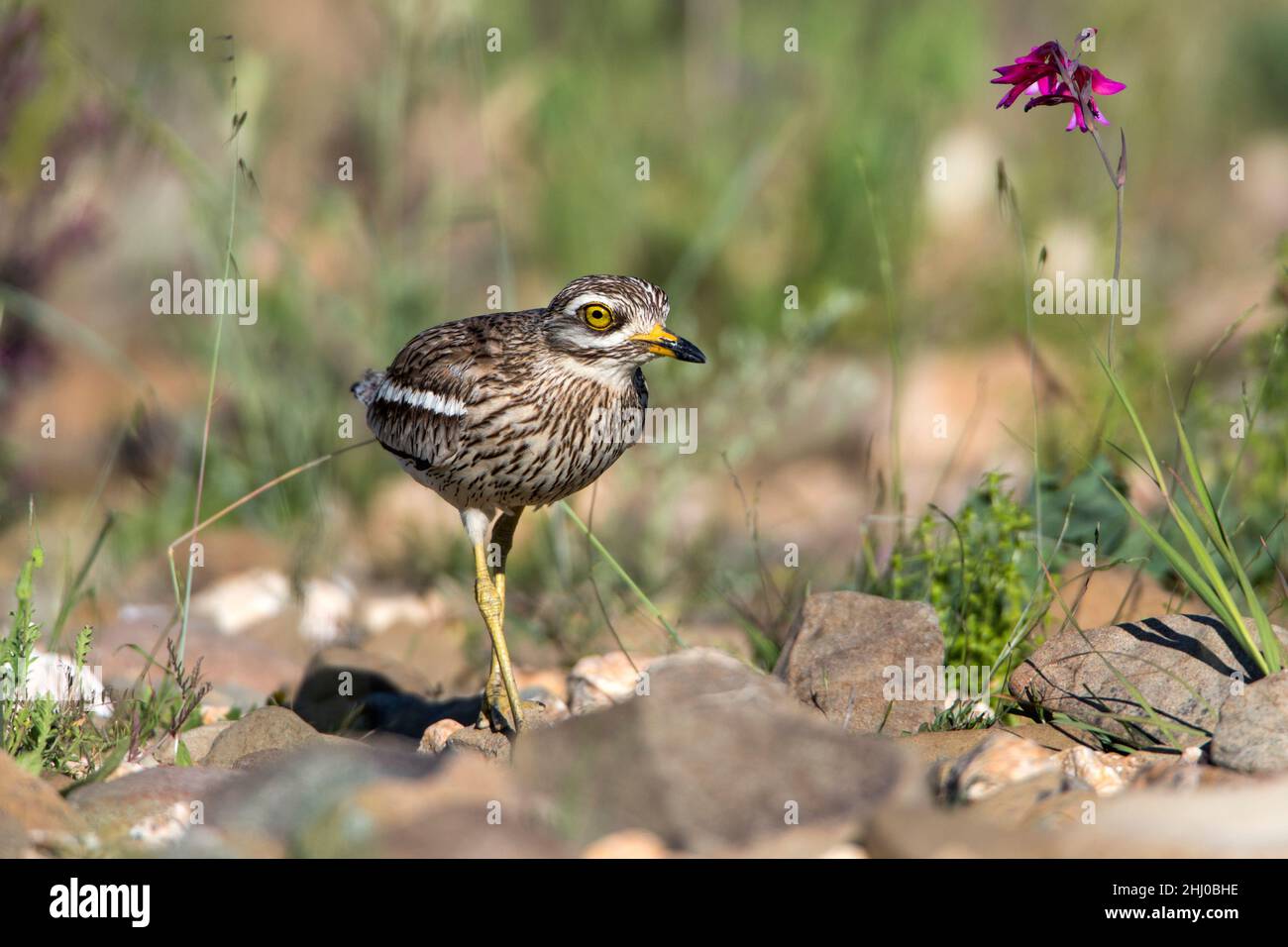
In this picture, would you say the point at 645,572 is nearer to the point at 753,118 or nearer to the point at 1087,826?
the point at 1087,826

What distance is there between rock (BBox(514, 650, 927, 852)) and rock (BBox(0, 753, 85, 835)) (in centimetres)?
Result: 112

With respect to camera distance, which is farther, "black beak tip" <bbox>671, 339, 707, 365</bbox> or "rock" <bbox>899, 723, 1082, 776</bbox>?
"black beak tip" <bbox>671, 339, 707, 365</bbox>

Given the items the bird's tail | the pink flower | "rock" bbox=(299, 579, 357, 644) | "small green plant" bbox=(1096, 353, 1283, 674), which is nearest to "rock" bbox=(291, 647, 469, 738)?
"rock" bbox=(299, 579, 357, 644)

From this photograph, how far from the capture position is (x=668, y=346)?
4578mm

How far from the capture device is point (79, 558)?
765 cm

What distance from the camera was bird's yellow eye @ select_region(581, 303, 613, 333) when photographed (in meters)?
4.62

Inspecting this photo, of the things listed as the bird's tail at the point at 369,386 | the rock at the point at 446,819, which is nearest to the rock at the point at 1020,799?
the rock at the point at 446,819

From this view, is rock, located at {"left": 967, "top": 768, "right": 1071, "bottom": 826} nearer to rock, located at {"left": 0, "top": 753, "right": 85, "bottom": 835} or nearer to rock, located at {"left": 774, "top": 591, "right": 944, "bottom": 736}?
rock, located at {"left": 774, "top": 591, "right": 944, "bottom": 736}

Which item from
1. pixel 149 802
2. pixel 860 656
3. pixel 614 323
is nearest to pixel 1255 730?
pixel 860 656

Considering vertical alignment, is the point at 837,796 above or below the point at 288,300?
below

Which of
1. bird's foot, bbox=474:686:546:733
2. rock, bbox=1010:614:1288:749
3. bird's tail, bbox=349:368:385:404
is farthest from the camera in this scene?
bird's tail, bbox=349:368:385:404

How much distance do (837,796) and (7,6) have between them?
19.8 feet

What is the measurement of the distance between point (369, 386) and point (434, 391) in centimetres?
76
